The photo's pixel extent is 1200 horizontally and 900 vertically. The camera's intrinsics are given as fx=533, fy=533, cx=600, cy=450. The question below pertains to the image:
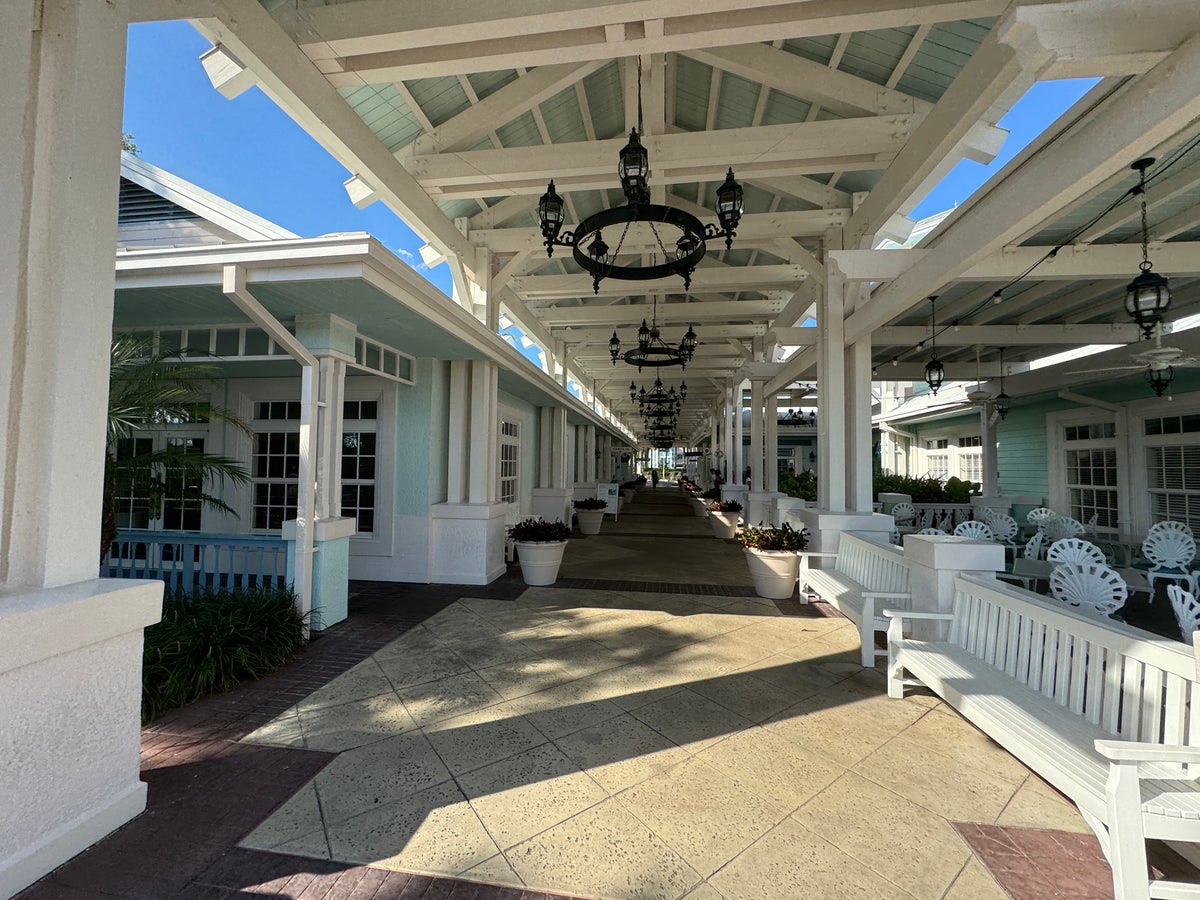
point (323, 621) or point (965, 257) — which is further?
point (323, 621)

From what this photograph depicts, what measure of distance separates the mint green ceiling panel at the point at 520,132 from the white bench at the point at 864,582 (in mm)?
5814

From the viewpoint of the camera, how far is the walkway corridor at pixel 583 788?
6.40 feet

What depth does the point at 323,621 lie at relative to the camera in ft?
15.9

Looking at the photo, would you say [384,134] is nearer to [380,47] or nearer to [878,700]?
[380,47]

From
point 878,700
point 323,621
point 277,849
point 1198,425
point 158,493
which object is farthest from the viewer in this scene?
point 1198,425

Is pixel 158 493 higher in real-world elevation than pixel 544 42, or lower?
lower

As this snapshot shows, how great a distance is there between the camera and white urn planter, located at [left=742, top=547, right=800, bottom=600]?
6.21m

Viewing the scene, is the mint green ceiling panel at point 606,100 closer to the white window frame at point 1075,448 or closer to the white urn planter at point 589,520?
the white urn planter at point 589,520

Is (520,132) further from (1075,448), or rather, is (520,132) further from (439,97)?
(1075,448)

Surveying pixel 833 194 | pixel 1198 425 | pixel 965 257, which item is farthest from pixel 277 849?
pixel 1198 425

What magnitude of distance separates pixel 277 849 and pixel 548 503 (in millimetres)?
9792

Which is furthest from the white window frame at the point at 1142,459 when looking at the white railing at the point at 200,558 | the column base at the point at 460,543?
the white railing at the point at 200,558

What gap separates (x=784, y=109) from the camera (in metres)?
5.71

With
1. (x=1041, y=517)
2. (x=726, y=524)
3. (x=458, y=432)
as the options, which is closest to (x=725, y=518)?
(x=726, y=524)
